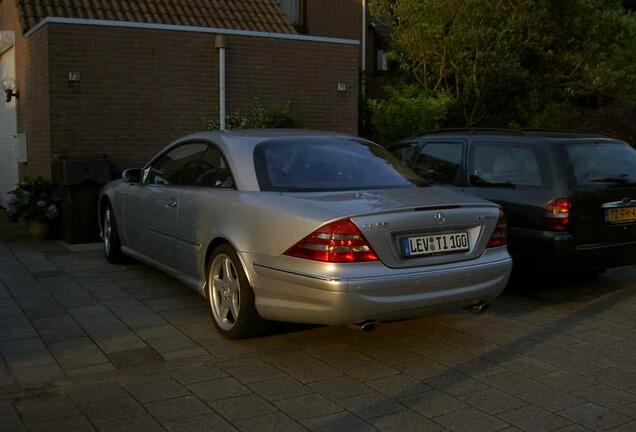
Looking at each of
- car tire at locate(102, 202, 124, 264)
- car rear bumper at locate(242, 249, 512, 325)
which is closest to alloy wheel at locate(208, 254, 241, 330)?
car rear bumper at locate(242, 249, 512, 325)

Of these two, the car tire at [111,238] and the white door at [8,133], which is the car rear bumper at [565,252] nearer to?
the car tire at [111,238]

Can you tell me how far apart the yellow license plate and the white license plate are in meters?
2.18

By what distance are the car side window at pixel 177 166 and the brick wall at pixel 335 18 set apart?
11.5m

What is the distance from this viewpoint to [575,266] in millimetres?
6352

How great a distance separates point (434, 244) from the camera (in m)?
4.77

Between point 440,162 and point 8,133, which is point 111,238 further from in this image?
point 8,133

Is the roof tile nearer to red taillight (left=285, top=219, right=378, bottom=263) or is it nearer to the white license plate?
red taillight (left=285, top=219, right=378, bottom=263)

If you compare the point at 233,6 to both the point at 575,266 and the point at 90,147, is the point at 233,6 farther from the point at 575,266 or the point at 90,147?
the point at 575,266

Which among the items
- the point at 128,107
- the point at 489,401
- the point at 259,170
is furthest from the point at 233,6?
the point at 489,401

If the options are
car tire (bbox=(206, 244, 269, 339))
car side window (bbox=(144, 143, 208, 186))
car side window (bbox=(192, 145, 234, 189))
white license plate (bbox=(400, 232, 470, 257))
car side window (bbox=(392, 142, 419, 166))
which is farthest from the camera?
car side window (bbox=(392, 142, 419, 166))

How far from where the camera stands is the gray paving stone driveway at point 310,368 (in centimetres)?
389

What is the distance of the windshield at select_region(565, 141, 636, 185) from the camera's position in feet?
21.3

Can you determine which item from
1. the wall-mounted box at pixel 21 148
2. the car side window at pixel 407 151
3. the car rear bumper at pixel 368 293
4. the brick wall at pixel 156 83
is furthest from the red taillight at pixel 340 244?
Result: the wall-mounted box at pixel 21 148

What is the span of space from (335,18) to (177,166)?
12.6 m
